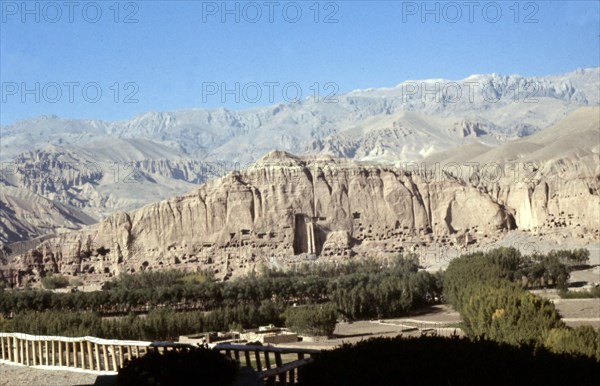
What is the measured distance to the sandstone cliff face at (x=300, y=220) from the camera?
292 ft

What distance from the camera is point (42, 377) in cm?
1886

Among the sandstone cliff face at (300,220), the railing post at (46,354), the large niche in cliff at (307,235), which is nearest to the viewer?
the railing post at (46,354)

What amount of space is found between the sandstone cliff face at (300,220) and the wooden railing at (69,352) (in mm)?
61081

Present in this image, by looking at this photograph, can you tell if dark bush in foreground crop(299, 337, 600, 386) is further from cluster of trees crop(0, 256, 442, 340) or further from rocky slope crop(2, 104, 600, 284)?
rocky slope crop(2, 104, 600, 284)

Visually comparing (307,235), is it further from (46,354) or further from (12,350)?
(46,354)

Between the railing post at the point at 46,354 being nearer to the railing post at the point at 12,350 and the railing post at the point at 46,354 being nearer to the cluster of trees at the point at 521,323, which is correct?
the railing post at the point at 12,350

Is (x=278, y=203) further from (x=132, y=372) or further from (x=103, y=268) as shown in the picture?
(x=132, y=372)

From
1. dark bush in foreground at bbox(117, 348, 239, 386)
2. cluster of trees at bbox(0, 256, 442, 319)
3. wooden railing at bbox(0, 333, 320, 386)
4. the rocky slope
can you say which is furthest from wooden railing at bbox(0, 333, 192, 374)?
the rocky slope

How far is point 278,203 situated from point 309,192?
14.6 feet

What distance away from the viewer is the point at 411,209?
9656 centimetres

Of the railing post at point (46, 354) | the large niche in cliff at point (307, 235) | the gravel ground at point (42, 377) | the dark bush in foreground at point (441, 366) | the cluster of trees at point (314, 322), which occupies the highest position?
the large niche in cliff at point (307, 235)

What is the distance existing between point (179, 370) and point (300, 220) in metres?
82.8

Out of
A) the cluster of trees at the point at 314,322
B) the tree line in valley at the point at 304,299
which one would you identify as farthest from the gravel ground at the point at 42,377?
the cluster of trees at the point at 314,322

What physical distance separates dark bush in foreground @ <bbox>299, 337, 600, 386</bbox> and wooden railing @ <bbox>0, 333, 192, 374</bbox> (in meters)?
6.21
